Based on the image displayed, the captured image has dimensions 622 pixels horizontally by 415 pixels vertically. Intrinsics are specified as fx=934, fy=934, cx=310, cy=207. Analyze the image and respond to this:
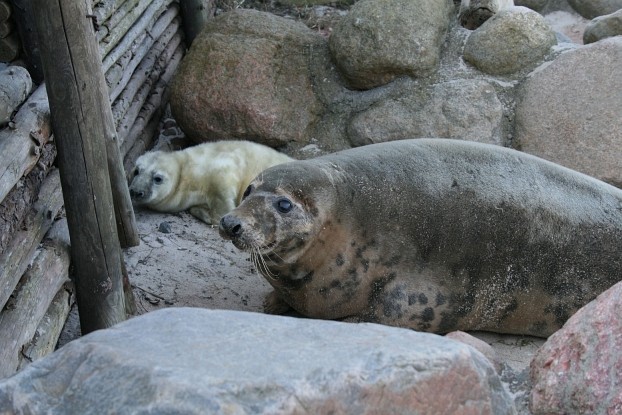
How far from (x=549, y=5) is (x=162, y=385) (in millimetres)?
6716

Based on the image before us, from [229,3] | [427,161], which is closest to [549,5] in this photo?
[229,3]

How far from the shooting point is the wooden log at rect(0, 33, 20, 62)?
134 inches

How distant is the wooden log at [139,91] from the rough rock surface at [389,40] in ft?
3.70

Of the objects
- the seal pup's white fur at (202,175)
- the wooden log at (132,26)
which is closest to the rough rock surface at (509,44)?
the seal pup's white fur at (202,175)

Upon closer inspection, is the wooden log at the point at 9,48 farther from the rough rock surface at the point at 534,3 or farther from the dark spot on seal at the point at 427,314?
the rough rock surface at the point at 534,3

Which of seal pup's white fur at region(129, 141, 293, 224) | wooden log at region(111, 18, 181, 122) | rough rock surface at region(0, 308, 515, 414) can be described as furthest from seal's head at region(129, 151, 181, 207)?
rough rock surface at region(0, 308, 515, 414)

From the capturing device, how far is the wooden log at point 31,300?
9.91 feet

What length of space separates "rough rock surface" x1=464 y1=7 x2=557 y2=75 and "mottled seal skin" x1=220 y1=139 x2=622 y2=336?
5.30ft

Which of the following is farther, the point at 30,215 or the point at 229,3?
the point at 229,3

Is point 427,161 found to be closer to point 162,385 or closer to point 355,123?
point 355,123

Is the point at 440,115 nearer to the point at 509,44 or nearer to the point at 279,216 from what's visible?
the point at 509,44

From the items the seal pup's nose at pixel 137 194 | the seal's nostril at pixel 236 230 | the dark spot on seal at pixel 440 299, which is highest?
the seal's nostril at pixel 236 230

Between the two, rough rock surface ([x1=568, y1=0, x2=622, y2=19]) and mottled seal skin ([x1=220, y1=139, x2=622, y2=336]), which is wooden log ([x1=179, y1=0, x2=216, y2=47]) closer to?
mottled seal skin ([x1=220, y1=139, x2=622, y2=336])

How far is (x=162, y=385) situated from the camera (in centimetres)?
173
